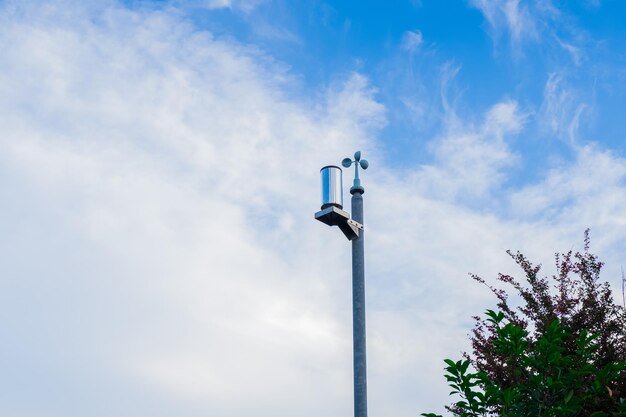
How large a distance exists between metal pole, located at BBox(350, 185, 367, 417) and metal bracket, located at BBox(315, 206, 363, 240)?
10cm

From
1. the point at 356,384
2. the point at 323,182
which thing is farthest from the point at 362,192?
the point at 356,384

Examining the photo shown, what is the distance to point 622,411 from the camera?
6.25 metres

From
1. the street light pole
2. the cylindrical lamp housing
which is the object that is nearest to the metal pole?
the street light pole

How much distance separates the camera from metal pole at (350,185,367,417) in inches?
275

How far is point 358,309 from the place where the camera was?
736 centimetres

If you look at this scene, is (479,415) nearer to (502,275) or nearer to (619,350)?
(619,350)

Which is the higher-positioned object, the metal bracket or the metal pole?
the metal bracket

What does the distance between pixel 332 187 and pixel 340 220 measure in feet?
1.42

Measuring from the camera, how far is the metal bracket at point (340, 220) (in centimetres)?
762

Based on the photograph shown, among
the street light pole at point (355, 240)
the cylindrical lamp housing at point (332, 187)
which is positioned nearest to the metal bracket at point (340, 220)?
the street light pole at point (355, 240)

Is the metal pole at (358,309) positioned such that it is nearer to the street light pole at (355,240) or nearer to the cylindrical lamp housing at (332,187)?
the street light pole at (355,240)

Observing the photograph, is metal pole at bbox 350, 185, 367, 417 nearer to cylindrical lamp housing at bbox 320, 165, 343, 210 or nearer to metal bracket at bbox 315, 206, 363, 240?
metal bracket at bbox 315, 206, 363, 240

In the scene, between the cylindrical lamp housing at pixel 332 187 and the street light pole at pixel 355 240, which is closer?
the street light pole at pixel 355 240

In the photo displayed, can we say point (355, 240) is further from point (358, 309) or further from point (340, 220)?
point (358, 309)
